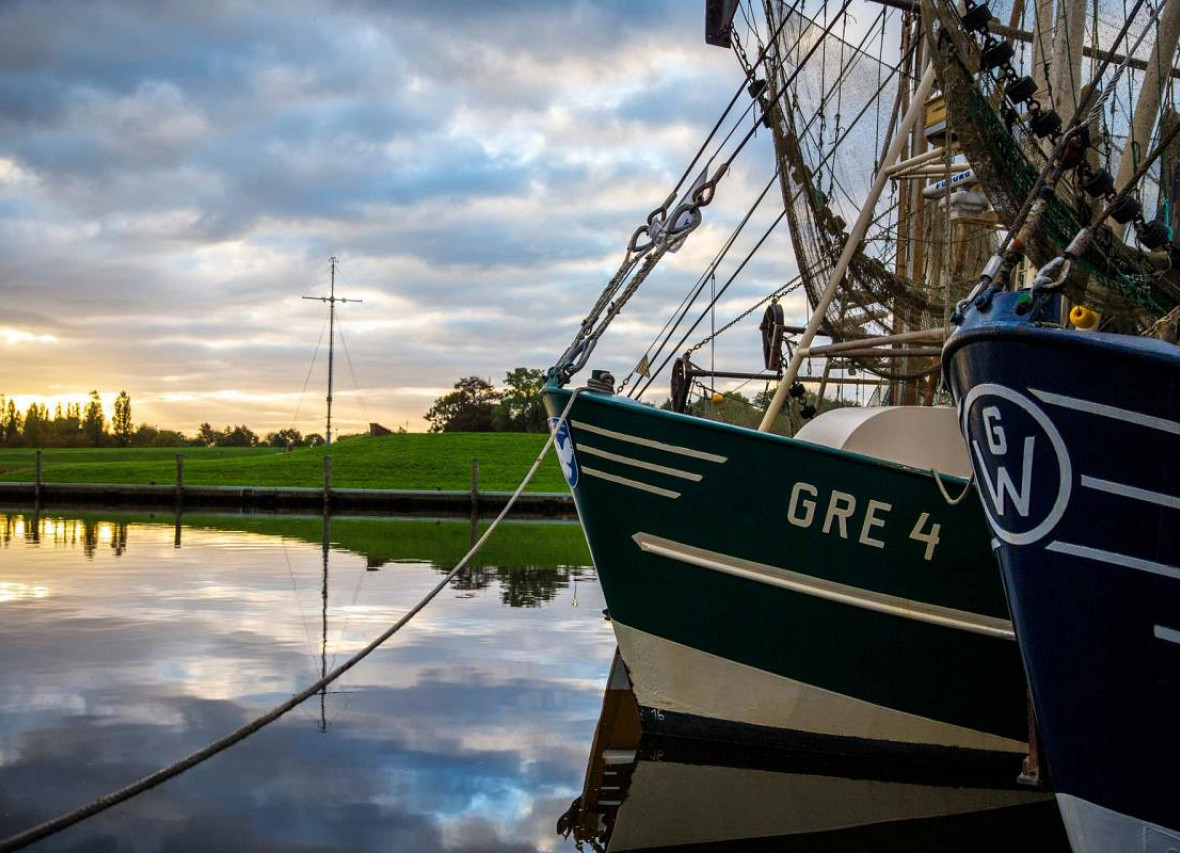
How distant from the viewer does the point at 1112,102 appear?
36.1 feet

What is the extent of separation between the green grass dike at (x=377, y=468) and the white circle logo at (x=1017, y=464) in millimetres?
30160

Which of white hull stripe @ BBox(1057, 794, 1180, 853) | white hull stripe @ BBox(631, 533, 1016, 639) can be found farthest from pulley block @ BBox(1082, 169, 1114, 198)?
white hull stripe @ BBox(1057, 794, 1180, 853)

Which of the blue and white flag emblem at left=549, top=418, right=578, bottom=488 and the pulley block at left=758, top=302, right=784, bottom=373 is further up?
the pulley block at left=758, top=302, right=784, bottom=373

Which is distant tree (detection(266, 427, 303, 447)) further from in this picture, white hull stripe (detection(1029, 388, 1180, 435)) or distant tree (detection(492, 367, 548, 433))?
white hull stripe (detection(1029, 388, 1180, 435))

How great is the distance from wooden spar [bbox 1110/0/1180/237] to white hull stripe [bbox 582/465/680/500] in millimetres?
5227

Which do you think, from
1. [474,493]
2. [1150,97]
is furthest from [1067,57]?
[474,493]

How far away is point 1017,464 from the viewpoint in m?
5.02

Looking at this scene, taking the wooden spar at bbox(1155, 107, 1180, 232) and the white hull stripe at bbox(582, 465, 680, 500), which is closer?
the white hull stripe at bbox(582, 465, 680, 500)

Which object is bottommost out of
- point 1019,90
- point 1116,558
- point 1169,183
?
point 1116,558

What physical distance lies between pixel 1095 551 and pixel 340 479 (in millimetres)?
35872

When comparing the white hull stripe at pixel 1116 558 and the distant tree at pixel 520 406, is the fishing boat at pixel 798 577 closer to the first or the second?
the white hull stripe at pixel 1116 558

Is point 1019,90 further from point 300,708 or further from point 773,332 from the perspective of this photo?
point 300,708

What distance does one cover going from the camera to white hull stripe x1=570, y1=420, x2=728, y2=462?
762 centimetres

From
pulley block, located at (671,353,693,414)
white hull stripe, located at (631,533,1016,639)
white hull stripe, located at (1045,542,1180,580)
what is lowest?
white hull stripe, located at (631,533,1016,639)
